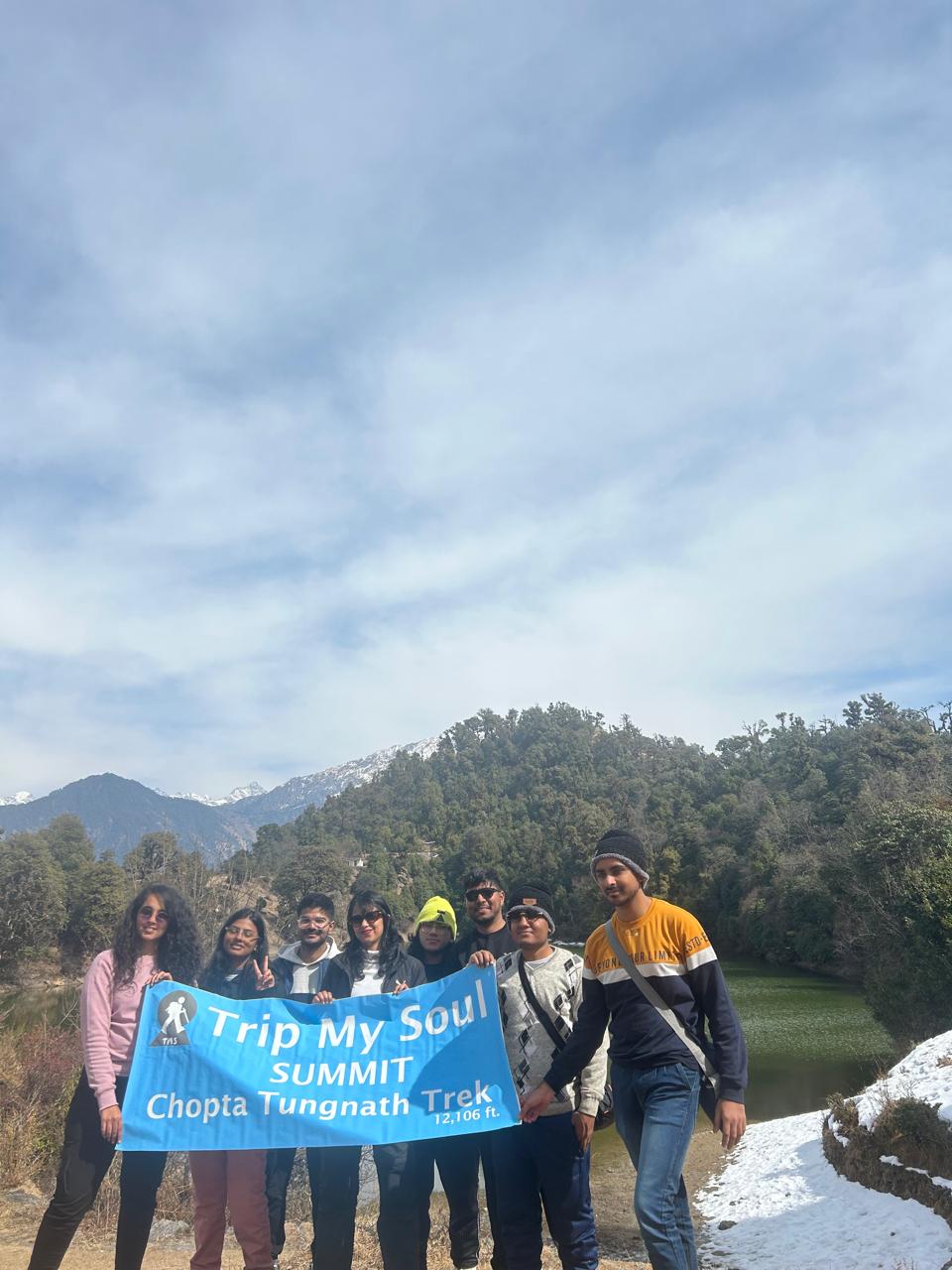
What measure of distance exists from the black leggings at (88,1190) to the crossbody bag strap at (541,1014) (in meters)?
1.94

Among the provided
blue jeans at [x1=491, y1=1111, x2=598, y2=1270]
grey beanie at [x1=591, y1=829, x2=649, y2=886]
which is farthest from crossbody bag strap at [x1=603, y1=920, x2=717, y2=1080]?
blue jeans at [x1=491, y1=1111, x2=598, y2=1270]

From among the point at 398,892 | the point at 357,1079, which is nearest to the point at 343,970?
the point at 357,1079

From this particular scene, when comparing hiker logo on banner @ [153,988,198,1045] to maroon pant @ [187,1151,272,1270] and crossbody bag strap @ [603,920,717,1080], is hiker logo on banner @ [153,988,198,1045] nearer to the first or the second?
maroon pant @ [187,1151,272,1270]

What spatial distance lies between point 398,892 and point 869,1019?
173ft

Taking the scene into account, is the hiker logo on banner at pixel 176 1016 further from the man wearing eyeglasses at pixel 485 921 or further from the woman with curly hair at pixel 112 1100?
the man wearing eyeglasses at pixel 485 921

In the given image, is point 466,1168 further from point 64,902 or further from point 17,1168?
point 64,902

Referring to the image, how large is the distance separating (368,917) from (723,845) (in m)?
58.0

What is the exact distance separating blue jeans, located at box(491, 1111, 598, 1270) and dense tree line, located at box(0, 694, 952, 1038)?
19.9 meters

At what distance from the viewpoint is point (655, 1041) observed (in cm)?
335

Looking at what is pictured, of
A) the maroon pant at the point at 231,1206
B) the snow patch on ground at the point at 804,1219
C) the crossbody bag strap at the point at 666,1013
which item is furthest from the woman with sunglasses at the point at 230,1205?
the snow patch on ground at the point at 804,1219

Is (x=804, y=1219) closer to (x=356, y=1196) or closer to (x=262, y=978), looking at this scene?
(x=356, y=1196)

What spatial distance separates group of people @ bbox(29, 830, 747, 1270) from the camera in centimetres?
333

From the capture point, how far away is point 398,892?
2980 inches

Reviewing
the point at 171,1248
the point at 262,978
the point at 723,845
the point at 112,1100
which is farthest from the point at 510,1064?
the point at 723,845
